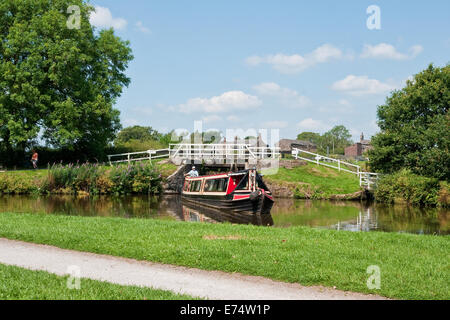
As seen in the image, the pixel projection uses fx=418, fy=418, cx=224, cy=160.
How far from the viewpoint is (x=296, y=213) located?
19656 millimetres

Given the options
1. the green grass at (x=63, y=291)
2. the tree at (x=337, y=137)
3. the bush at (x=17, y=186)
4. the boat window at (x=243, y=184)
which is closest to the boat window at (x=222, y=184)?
the boat window at (x=243, y=184)

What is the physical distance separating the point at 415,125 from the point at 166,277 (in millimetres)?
24169

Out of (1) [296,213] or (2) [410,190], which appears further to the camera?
(2) [410,190]

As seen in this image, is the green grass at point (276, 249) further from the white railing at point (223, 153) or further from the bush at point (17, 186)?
the white railing at point (223, 153)

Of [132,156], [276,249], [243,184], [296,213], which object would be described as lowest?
[296,213]

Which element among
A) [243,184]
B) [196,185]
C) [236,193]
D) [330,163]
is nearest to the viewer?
[236,193]

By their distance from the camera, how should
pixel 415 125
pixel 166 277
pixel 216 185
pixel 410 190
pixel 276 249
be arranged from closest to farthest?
pixel 166 277 < pixel 276 249 < pixel 216 185 < pixel 410 190 < pixel 415 125

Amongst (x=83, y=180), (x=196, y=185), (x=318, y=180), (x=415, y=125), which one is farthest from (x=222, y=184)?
(x=415, y=125)

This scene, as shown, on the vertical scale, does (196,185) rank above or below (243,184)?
below

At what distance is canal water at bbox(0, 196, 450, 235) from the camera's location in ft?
52.5

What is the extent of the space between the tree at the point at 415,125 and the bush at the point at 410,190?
91 centimetres

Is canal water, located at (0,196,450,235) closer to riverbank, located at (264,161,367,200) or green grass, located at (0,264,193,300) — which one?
riverbank, located at (264,161,367,200)

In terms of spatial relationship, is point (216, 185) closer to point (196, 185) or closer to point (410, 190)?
point (196, 185)

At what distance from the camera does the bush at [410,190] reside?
2342 centimetres
